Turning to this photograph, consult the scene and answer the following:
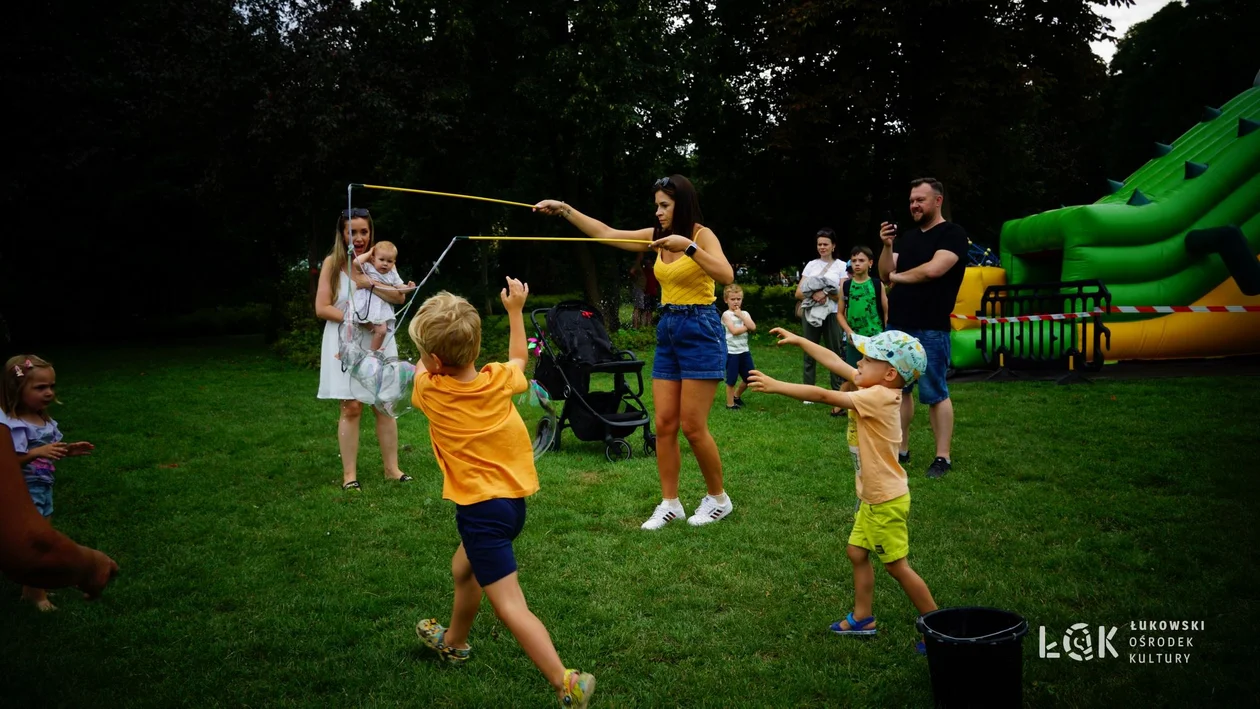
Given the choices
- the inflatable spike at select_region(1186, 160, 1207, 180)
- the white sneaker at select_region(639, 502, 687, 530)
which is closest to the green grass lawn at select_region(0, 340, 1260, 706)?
the white sneaker at select_region(639, 502, 687, 530)

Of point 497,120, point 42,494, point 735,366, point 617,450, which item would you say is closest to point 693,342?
point 617,450

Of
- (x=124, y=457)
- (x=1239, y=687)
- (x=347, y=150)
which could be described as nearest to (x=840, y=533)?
(x=1239, y=687)

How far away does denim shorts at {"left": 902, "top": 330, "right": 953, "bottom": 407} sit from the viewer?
20.6 ft

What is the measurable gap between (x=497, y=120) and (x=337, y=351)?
1456 centimetres

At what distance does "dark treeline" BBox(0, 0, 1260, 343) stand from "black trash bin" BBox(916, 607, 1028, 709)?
44.5ft

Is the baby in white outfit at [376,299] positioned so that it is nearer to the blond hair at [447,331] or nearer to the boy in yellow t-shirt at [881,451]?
the blond hair at [447,331]

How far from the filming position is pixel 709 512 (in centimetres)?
544

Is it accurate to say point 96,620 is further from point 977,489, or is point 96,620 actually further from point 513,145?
point 513,145

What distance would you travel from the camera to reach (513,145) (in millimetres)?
20734

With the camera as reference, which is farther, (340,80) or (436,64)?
(436,64)

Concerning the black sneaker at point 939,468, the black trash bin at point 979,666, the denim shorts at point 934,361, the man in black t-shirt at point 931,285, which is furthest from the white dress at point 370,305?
the black trash bin at point 979,666

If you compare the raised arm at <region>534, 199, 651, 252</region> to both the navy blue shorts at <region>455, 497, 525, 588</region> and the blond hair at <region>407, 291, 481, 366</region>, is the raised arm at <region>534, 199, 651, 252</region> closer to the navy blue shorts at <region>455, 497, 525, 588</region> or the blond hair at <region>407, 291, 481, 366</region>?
the blond hair at <region>407, 291, 481, 366</region>

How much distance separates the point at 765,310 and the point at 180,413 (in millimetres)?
15050

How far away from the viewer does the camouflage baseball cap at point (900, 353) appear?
3543 millimetres
